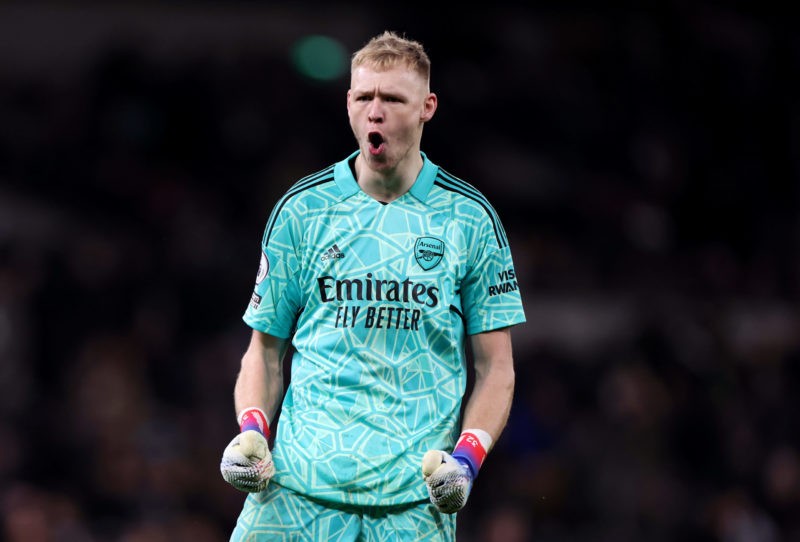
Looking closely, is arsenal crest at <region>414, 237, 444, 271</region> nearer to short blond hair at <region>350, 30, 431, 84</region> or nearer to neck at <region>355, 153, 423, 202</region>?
neck at <region>355, 153, 423, 202</region>

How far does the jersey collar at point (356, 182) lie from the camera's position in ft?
14.0

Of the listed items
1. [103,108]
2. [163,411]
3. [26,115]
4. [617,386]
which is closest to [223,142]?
[103,108]

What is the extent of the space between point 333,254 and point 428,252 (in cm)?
33

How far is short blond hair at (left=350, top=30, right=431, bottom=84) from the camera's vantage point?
414 cm

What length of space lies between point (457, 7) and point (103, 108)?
4.36 m

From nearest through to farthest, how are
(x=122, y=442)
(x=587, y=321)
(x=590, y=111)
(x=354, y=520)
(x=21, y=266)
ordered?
(x=354, y=520), (x=122, y=442), (x=21, y=266), (x=587, y=321), (x=590, y=111)

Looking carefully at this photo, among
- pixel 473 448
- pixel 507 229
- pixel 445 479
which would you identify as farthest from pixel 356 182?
pixel 507 229

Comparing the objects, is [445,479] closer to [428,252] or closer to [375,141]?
[428,252]

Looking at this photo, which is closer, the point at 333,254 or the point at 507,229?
the point at 333,254

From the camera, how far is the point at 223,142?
39.7ft

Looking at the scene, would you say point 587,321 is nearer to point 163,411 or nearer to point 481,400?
→ point 163,411

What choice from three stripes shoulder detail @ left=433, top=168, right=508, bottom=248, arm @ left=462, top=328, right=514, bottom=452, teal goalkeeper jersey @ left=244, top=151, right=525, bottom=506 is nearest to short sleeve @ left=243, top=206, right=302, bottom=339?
teal goalkeeper jersey @ left=244, top=151, right=525, bottom=506

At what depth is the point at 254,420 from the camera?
4.08 m

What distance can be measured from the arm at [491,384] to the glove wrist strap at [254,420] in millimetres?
679
